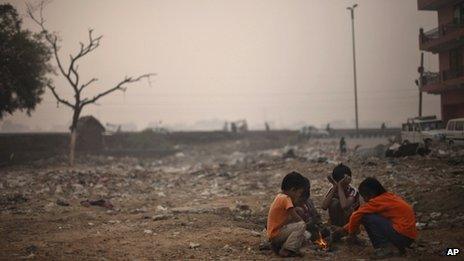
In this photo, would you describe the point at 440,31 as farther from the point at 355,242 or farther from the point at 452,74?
the point at 355,242

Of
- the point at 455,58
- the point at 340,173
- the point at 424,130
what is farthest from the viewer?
the point at 455,58

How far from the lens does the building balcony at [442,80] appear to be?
2148 centimetres

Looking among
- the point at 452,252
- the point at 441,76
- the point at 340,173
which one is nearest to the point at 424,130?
the point at 441,76

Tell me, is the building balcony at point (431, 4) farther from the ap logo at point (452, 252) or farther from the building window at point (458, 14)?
the ap logo at point (452, 252)

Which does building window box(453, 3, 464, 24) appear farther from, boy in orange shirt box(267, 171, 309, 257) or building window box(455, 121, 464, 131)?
boy in orange shirt box(267, 171, 309, 257)

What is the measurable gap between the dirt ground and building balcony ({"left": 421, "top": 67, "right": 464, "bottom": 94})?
8.42m

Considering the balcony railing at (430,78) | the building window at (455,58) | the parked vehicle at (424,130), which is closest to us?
the parked vehicle at (424,130)

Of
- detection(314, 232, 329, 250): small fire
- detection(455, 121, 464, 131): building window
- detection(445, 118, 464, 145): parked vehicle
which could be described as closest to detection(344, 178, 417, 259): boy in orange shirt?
detection(314, 232, 329, 250): small fire

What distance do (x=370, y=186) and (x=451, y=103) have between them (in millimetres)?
20228

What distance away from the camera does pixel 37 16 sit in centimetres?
2109

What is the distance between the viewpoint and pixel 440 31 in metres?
22.9

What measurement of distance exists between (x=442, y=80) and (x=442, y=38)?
228 cm

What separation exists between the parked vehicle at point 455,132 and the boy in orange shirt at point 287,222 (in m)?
14.9

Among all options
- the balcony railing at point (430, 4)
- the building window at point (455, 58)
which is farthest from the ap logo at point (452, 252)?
the balcony railing at point (430, 4)
